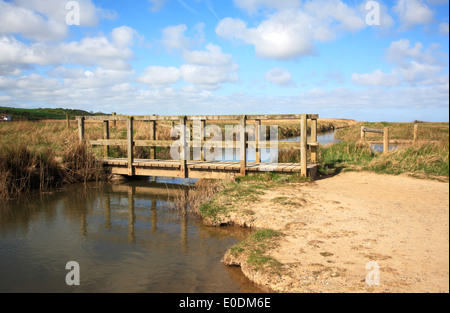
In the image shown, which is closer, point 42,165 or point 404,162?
point 42,165

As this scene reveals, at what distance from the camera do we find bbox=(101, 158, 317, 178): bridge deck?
10.4 meters

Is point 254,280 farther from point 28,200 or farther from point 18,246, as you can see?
point 28,200

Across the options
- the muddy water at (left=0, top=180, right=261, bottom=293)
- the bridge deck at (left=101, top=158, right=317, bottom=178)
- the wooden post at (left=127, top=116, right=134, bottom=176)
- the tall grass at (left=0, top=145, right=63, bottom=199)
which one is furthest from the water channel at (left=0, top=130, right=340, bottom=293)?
the wooden post at (left=127, top=116, right=134, bottom=176)

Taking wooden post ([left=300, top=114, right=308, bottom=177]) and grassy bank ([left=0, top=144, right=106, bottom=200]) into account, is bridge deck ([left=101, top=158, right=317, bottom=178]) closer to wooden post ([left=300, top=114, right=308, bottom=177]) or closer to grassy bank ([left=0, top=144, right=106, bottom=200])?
wooden post ([left=300, top=114, right=308, bottom=177])

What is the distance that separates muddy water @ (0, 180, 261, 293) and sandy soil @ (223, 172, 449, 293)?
2.06ft

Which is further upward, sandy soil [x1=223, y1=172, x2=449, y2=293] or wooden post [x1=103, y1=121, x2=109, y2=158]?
wooden post [x1=103, y1=121, x2=109, y2=158]

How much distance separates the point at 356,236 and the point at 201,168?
6.35 meters

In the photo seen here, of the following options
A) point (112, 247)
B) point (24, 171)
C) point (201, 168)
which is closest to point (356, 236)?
point (112, 247)

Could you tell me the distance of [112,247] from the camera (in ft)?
20.6
